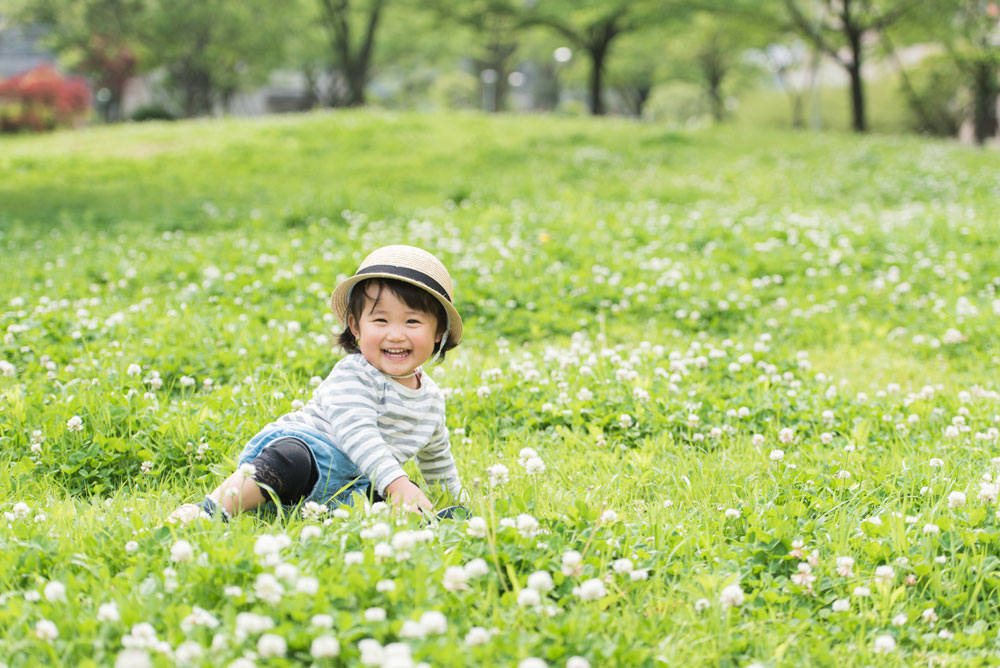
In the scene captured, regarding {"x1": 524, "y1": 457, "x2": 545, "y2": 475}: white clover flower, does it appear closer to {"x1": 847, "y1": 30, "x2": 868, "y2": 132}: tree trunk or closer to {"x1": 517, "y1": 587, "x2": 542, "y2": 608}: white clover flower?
{"x1": 517, "y1": 587, "x2": 542, "y2": 608}: white clover flower

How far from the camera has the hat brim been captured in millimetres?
3578

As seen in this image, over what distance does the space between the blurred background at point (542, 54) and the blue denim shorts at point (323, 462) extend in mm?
23861

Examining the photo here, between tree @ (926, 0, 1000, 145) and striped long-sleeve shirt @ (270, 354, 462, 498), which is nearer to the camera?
striped long-sleeve shirt @ (270, 354, 462, 498)

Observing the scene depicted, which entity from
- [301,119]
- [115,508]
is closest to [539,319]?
[115,508]

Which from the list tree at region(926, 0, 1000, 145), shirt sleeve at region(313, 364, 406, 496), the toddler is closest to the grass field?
the toddler

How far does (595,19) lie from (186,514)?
28617 millimetres

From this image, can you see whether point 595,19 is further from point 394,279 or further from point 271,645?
point 271,645

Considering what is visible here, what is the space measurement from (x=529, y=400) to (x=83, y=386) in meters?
2.63

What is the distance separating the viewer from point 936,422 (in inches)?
198

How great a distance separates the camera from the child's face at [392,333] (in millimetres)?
3715

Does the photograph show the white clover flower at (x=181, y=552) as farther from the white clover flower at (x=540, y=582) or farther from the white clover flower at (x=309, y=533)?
the white clover flower at (x=540, y=582)

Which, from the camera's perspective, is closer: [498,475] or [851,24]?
[498,475]

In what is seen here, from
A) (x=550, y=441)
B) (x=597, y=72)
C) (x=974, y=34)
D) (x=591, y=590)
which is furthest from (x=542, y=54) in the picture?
(x=591, y=590)

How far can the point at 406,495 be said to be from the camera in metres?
3.48
